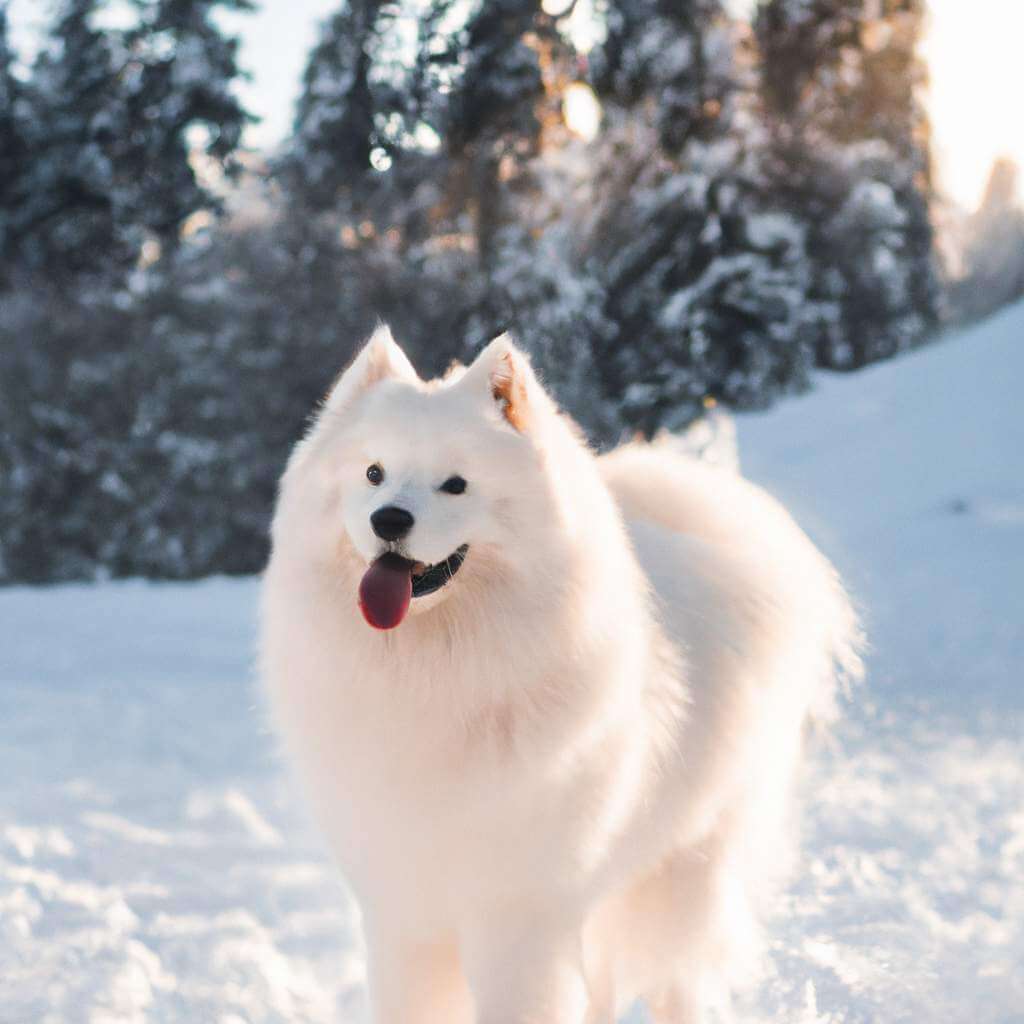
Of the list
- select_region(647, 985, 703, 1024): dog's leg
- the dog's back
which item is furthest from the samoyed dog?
select_region(647, 985, 703, 1024): dog's leg

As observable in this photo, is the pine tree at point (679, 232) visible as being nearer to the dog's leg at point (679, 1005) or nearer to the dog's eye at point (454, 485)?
the dog's leg at point (679, 1005)

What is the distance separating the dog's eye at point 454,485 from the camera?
233 cm

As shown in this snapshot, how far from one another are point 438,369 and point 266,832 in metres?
8.25

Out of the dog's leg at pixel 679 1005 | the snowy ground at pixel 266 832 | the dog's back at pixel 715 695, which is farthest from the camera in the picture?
the snowy ground at pixel 266 832

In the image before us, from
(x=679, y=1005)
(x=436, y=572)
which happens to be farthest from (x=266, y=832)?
(x=436, y=572)

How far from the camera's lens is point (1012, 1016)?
10.3ft

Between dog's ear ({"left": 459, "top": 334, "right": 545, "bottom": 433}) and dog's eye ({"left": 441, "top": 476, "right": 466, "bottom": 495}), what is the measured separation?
0.19 metres

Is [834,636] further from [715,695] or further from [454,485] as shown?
[454,485]

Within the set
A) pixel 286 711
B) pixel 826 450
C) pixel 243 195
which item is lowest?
pixel 826 450

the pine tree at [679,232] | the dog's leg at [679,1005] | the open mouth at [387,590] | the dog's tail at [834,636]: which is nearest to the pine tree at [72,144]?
the pine tree at [679,232]

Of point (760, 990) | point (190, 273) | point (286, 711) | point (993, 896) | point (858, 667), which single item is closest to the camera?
point (286, 711)

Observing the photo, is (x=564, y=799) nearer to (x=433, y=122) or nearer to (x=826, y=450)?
(x=433, y=122)

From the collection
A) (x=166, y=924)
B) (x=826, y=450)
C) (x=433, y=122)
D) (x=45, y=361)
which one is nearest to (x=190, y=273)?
(x=45, y=361)

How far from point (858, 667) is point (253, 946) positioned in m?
2.00
